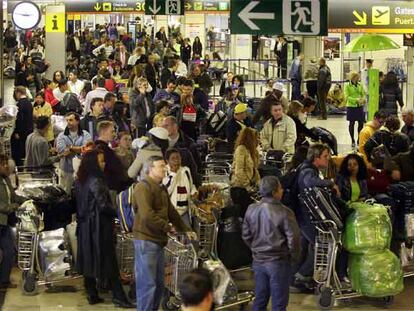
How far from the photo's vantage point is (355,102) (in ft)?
69.8

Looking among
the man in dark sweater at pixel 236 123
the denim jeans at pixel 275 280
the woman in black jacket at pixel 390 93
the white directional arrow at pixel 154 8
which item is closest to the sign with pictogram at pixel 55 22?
the white directional arrow at pixel 154 8

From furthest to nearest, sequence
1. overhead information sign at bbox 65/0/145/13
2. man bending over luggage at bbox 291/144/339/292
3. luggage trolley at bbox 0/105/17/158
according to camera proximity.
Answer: overhead information sign at bbox 65/0/145/13
luggage trolley at bbox 0/105/17/158
man bending over luggage at bbox 291/144/339/292

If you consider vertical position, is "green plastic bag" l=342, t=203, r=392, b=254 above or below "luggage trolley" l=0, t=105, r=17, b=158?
below

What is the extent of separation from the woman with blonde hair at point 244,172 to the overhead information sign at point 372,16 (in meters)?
10.6

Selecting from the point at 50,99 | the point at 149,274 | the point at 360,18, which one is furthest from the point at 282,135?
the point at 360,18

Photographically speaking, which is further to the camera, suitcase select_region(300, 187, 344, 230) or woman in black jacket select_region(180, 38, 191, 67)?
woman in black jacket select_region(180, 38, 191, 67)

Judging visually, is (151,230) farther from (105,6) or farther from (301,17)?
(105,6)

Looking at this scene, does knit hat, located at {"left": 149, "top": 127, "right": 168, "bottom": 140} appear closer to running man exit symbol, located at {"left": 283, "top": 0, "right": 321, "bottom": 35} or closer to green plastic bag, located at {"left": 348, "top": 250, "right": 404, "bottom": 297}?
running man exit symbol, located at {"left": 283, "top": 0, "right": 321, "bottom": 35}

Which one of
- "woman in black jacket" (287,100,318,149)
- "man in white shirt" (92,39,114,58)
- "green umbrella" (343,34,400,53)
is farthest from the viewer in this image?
"man in white shirt" (92,39,114,58)

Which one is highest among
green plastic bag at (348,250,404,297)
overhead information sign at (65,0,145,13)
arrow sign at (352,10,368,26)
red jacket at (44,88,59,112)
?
overhead information sign at (65,0,145,13)

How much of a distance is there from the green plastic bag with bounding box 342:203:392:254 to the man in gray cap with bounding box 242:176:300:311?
4.77 feet

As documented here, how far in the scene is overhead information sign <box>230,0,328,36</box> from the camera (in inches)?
483

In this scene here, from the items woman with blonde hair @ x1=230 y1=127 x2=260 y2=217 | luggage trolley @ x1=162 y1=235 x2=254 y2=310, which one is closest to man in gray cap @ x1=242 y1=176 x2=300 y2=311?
luggage trolley @ x1=162 y1=235 x2=254 y2=310

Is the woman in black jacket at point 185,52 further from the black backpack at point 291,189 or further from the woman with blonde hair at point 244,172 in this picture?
the black backpack at point 291,189
